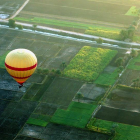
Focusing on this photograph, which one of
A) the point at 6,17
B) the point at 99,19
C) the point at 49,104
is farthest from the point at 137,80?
the point at 6,17

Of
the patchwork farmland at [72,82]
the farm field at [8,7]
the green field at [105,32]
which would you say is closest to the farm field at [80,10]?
the patchwork farmland at [72,82]

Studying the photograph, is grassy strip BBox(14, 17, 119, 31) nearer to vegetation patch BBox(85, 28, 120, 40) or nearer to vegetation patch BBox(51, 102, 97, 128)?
vegetation patch BBox(85, 28, 120, 40)

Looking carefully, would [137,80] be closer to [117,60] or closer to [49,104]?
[117,60]

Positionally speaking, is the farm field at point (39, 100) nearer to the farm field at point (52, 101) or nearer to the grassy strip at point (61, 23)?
the farm field at point (52, 101)

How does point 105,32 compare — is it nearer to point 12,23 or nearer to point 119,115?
point 12,23

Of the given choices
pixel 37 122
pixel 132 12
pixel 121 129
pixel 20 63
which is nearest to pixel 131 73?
pixel 121 129

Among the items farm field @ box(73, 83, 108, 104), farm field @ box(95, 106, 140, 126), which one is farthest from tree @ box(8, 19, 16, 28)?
farm field @ box(95, 106, 140, 126)
